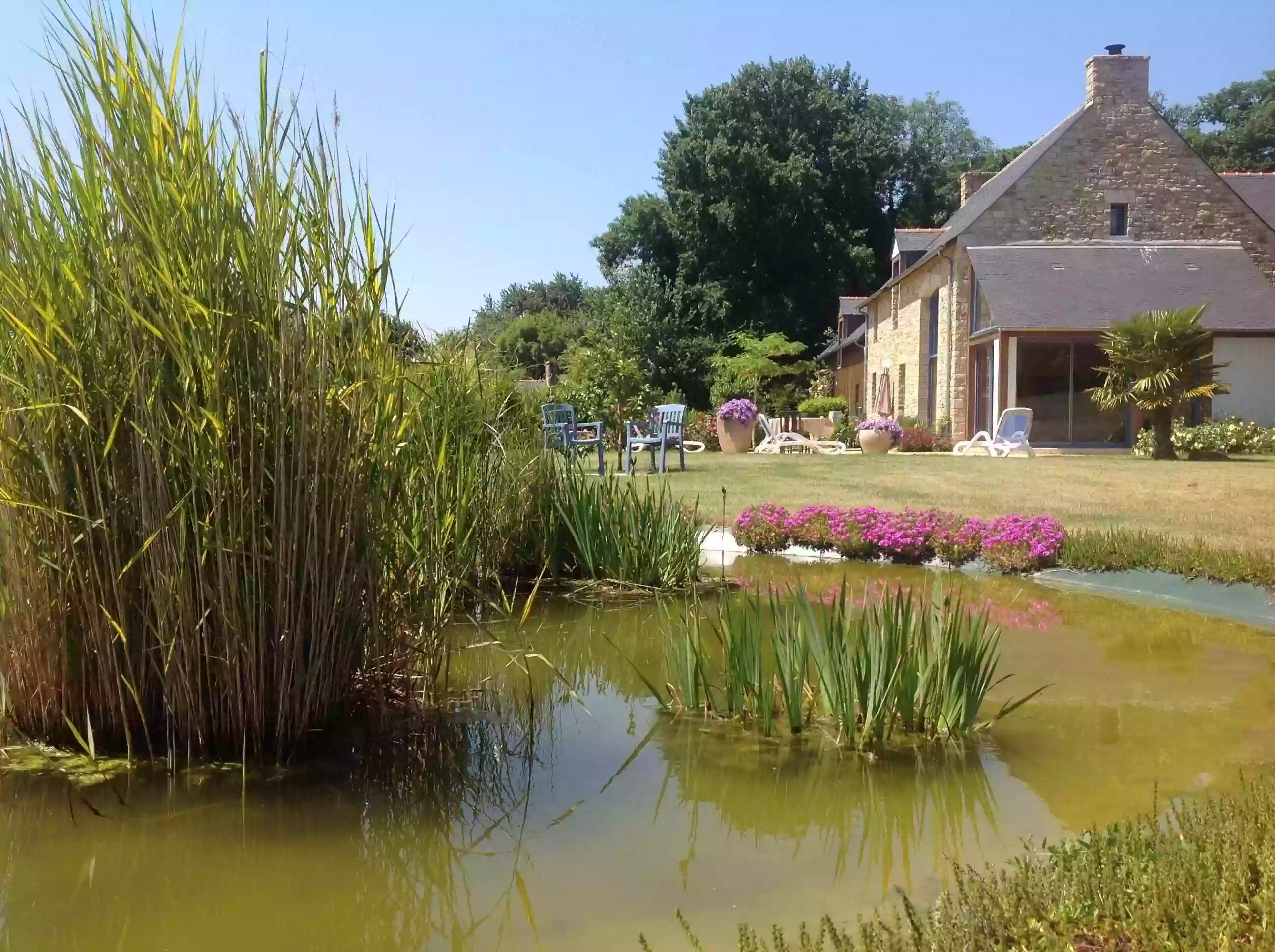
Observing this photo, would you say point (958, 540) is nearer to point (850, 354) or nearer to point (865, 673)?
point (865, 673)

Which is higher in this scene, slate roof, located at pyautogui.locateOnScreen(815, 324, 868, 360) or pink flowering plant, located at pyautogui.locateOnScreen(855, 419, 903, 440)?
slate roof, located at pyautogui.locateOnScreen(815, 324, 868, 360)

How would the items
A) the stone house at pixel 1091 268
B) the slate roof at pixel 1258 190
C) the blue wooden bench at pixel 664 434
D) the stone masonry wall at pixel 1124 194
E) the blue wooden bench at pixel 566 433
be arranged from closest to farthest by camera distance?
1. the blue wooden bench at pixel 566 433
2. the blue wooden bench at pixel 664 434
3. the stone house at pixel 1091 268
4. the stone masonry wall at pixel 1124 194
5. the slate roof at pixel 1258 190

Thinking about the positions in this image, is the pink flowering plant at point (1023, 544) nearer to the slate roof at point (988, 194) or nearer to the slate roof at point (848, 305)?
the slate roof at point (988, 194)

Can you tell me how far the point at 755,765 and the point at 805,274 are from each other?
33727mm

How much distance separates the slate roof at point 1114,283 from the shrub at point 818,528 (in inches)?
491

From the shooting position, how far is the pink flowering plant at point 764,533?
8422 mm

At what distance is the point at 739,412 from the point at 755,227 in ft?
52.7

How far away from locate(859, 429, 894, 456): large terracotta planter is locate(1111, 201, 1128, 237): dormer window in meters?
7.24

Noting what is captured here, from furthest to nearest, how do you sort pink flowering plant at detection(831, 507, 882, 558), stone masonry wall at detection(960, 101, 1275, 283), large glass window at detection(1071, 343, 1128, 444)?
stone masonry wall at detection(960, 101, 1275, 283)
large glass window at detection(1071, 343, 1128, 444)
pink flowering plant at detection(831, 507, 882, 558)

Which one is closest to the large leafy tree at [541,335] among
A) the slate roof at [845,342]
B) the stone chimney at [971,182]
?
the slate roof at [845,342]

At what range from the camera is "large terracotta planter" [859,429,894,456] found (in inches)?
802

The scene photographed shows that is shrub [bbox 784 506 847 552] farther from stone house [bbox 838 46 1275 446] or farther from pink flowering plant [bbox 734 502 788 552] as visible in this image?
stone house [bbox 838 46 1275 446]

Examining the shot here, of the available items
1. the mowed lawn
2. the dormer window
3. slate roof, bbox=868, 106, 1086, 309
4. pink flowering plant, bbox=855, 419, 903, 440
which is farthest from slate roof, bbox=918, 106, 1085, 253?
the mowed lawn

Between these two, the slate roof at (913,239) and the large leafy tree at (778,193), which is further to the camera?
the large leafy tree at (778,193)
